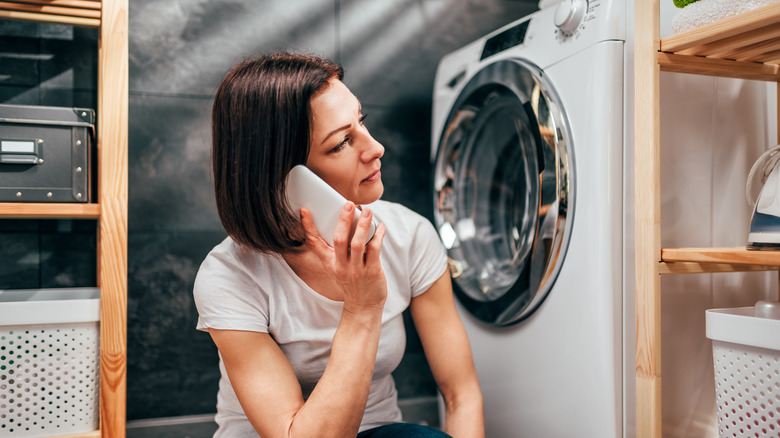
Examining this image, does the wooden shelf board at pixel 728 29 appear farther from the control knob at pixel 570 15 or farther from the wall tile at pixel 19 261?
the wall tile at pixel 19 261

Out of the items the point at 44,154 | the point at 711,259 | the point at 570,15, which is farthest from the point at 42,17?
the point at 711,259

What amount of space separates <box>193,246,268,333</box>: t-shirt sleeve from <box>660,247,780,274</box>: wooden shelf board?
72cm

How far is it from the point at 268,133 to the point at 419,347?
1.07 m

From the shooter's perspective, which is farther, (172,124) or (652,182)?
(172,124)

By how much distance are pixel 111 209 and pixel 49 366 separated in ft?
→ 1.15

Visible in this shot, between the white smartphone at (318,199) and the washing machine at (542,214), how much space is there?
437mm

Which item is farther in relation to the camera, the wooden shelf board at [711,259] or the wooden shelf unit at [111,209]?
the wooden shelf unit at [111,209]

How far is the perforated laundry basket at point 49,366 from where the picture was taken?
1170 millimetres

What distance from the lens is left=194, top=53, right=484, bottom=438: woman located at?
922 millimetres

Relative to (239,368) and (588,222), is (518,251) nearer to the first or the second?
(588,222)

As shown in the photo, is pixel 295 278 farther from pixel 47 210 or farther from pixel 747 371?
pixel 747 371

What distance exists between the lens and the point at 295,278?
105 centimetres

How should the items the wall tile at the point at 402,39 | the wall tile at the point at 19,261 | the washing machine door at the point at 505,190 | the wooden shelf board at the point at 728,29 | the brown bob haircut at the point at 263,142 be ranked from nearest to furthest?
the wooden shelf board at the point at 728,29, the brown bob haircut at the point at 263,142, the washing machine door at the point at 505,190, the wall tile at the point at 19,261, the wall tile at the point at 402,39

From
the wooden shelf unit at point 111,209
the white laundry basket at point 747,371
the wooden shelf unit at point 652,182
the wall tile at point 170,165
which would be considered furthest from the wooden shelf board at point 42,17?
the white laundry basket at point 747,371
